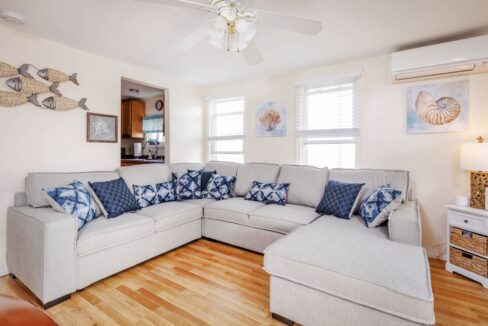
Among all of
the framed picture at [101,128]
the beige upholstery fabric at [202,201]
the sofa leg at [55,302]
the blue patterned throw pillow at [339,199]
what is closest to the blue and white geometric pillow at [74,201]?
the sofa leg at [55,302]

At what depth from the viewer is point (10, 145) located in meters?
2.44

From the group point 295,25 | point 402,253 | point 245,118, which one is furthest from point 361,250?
point 245,118

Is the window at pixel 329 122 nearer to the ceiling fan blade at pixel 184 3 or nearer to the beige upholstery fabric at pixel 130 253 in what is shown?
the beige upholstery fabric at pixel 130 253

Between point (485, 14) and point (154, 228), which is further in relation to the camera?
point (154, 228)

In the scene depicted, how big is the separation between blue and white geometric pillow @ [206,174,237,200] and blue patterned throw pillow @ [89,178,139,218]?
1077 mm

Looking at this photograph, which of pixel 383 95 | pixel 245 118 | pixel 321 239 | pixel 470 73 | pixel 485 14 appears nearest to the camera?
pixel 321 239

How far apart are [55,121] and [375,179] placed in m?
3.63

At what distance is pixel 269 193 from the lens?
3178 millimetres

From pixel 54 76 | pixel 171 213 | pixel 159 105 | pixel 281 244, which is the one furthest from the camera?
pixel 159 105

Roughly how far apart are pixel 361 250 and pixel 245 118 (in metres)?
2.94

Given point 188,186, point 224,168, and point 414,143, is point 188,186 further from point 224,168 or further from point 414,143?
point 414,143

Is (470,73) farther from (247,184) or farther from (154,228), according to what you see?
(154,228)

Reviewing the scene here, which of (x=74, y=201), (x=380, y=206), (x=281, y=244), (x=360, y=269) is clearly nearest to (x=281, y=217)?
(x=281, y=244)

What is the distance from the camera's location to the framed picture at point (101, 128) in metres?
3.05
